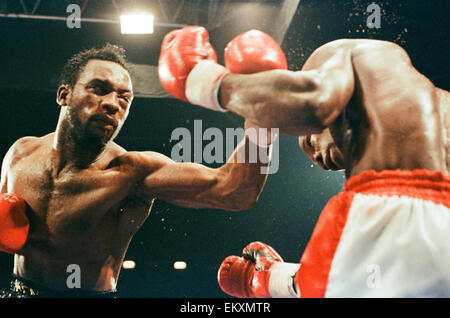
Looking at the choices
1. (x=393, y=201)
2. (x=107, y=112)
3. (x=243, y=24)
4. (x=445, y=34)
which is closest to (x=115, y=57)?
(x=107, y=112)

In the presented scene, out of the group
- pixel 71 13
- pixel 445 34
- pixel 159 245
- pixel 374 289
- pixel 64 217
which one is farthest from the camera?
pixel 159 245

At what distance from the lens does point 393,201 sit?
40.9 inches

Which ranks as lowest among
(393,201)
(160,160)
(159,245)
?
(393,201)

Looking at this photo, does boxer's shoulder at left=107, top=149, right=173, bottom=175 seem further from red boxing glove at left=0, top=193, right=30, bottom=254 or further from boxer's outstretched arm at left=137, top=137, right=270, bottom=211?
red boxing glove at left=0, top=193, right=30, bottom=254

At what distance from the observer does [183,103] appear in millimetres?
4551

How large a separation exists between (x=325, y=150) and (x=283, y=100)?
0.41 meters

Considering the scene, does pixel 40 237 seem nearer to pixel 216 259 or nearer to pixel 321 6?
pixel 321 6

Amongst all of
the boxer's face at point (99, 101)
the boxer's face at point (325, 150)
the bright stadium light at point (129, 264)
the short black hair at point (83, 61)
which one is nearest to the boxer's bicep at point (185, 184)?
the boxer's face at point (99, 101)

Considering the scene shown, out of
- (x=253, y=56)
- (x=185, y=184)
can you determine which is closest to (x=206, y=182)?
(x=185, y=184)

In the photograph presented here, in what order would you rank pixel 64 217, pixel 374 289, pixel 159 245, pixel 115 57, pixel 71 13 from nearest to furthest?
pixel 374 289 < pixel 64 217 < pixel 115 57 < pixel 71 13 < pixel 159 245

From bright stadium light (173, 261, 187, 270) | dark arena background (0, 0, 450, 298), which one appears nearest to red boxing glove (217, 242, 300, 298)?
dark arena background (0, 0, 450, 298)

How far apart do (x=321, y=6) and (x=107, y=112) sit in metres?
2.26

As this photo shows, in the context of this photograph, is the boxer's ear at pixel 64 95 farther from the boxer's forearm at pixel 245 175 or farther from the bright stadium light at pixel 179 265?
the bright stadium light at pixel 179 265

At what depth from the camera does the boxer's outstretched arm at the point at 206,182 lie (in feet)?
5.93
